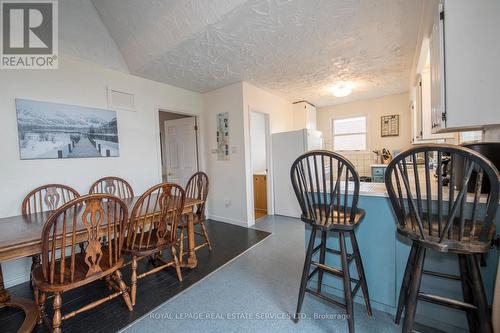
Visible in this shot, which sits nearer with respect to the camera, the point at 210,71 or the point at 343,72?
the point at 210,71

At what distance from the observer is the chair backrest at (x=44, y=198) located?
213 centimetres

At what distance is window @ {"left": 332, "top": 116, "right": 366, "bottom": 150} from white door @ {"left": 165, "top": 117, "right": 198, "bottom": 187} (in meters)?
3.68

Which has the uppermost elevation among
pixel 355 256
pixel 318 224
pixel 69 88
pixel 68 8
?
pixel 68 8

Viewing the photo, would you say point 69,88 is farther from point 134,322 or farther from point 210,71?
point 134,322

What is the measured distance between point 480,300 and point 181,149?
168 inches

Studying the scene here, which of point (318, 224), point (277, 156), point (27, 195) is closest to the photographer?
point (318, 224)

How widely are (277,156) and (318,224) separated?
2922mm

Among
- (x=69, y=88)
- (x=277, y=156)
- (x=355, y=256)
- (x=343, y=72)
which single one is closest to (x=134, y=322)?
(x=355, y=256)

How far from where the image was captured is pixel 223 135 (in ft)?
12.8

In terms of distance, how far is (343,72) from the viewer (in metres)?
3.41

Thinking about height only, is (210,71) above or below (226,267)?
above

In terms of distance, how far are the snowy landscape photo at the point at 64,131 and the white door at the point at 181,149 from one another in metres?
1.40

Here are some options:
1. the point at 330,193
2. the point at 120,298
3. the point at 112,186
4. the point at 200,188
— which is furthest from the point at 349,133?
the point at 120,298

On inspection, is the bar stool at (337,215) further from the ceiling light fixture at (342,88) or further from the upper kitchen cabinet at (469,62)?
the ceiling light fixture at (342,88)
